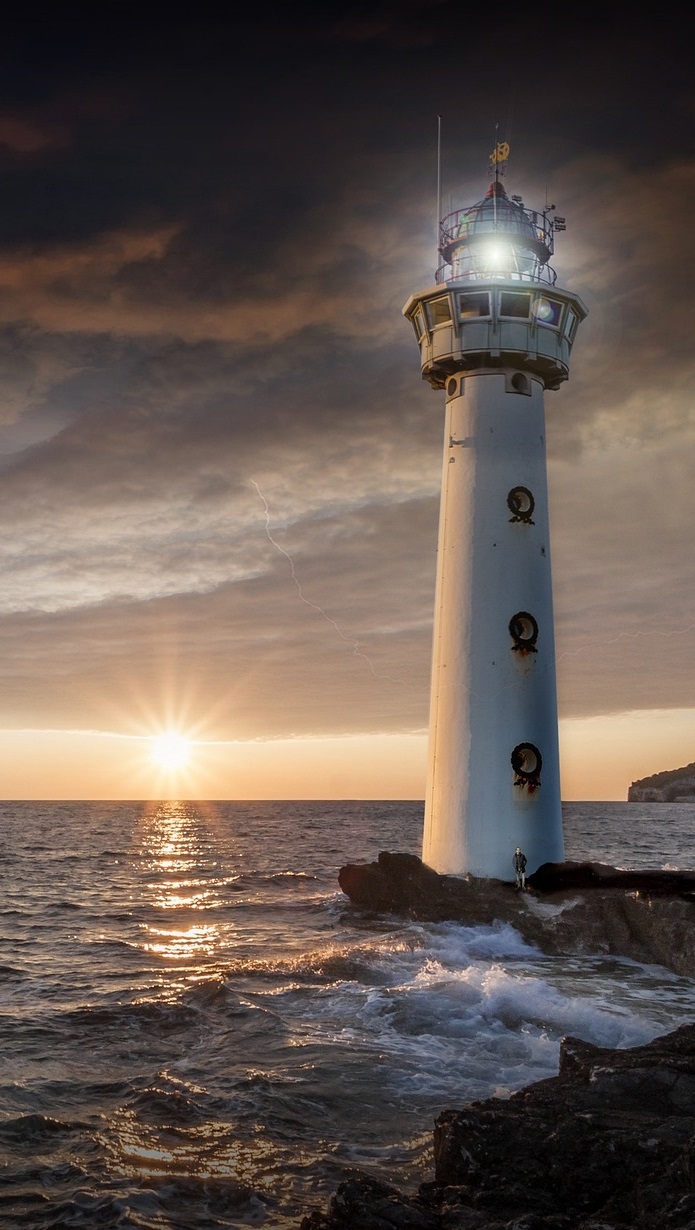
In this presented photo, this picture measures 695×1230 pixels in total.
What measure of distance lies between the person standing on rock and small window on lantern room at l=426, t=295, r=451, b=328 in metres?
14.3

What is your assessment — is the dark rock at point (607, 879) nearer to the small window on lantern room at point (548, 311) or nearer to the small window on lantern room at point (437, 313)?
the small window on lantern room at point (548, 311)

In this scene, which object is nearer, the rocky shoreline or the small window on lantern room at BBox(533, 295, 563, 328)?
the rocky shoreline

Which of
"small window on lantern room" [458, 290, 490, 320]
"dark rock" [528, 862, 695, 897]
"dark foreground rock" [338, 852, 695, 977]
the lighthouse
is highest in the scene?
"small window on lantern room" [458, 290, 490, 320]

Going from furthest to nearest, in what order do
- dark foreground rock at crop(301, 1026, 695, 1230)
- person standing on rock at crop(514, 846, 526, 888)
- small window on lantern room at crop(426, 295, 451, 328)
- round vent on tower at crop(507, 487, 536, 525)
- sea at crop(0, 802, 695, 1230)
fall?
small window on lantern room at crop(426, 295, 451, 328) → round vent on tower at crop(507, 487, 536, 525) → person standing on rock at crop(514, 846, 526, 888) → sea at crop(0, 802, 695, 1230) → dark foreground rock at crop(301, 1026, 695, 1230)

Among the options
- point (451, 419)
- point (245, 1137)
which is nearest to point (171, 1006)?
point (245, 1137)

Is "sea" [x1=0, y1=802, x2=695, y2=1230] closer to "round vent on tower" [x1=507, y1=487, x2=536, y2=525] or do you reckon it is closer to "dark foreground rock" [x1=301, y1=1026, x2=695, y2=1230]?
"dark foreground rock" [x1=301, y1=1026, x2=695, y2=1230]

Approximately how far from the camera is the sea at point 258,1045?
9938mm

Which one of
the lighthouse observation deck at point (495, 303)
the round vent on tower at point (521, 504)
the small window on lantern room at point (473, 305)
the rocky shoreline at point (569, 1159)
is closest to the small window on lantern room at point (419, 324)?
the lighthouse observation deck at point (495, 303)

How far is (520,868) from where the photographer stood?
77.9ft

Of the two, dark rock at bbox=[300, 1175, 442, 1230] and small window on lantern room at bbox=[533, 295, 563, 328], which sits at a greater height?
small window on lantern room at bbox=[533, 295, 563, 328]

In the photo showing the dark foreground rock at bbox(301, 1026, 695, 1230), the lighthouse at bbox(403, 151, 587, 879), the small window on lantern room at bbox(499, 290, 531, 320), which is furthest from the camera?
the small window on lantern room at bbox(499, 290, 531, 320)

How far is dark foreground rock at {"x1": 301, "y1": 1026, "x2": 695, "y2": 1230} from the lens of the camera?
290 inches

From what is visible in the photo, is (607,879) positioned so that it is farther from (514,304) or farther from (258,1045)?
(514,304)

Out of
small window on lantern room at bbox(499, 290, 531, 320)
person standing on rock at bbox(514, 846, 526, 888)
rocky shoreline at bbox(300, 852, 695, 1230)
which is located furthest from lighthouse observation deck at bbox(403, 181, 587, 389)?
rocky shoreline at bbox(300, 852, 695, 1230)
